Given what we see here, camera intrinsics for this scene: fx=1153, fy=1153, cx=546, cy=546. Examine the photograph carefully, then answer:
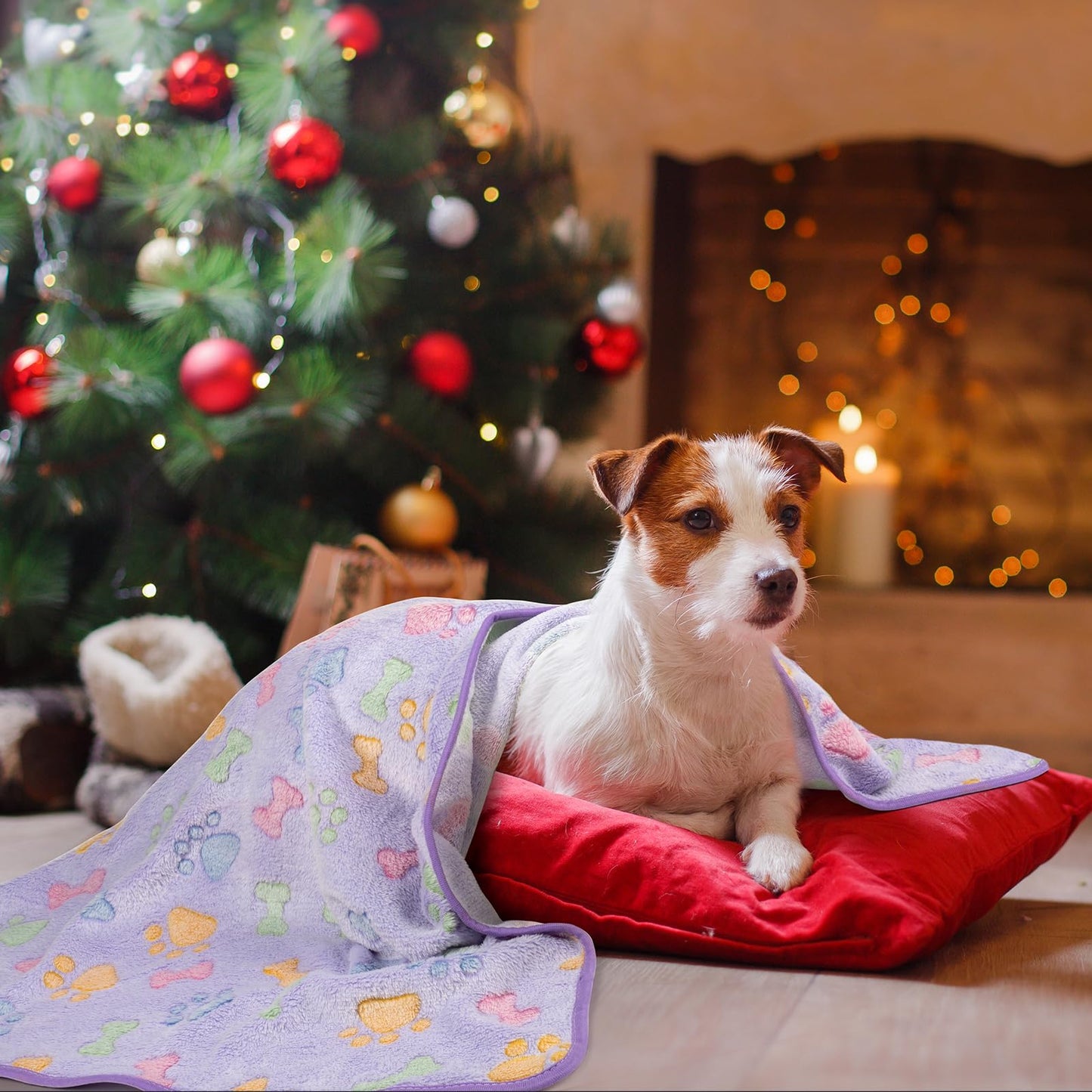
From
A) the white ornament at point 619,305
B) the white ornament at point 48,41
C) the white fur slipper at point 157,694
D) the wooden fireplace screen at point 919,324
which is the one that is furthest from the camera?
the wooden fireplace screen at point 919,324

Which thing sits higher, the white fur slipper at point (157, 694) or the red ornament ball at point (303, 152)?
the red ornament ball at point (303, 152)

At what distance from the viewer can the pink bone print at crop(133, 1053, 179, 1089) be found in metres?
0.99

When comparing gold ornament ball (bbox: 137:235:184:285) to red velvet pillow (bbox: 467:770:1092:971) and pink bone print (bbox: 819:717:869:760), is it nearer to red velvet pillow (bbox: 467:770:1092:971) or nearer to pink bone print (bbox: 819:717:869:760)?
red velvet pillow (bbox: 467:770:1092:971)

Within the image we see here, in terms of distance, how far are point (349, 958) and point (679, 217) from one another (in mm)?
2751

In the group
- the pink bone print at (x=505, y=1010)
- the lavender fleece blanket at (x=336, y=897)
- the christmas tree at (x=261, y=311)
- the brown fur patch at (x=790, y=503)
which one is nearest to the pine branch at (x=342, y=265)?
the christmas tree at (x=261, y=311)

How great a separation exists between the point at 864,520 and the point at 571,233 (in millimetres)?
1249

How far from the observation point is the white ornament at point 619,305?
2607mm

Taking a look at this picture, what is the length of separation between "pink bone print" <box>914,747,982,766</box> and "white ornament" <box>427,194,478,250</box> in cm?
139

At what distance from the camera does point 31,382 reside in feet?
7.31

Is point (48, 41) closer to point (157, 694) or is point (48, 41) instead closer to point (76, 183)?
point (76, 183)

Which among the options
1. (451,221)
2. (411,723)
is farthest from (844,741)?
(451,221)

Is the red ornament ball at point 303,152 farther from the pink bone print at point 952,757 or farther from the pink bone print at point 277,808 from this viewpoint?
the pink bone print at point 952,757

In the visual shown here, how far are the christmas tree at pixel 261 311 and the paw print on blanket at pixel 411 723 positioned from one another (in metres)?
0.88

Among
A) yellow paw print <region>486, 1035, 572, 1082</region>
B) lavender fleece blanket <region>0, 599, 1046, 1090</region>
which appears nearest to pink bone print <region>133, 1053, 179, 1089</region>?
lavender fleece blanket <region>0, 599, 1046, 1090</region>
